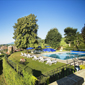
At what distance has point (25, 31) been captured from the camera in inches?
918

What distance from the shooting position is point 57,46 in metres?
38.1

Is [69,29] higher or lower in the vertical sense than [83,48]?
higher

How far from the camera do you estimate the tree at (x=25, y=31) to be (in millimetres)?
22406

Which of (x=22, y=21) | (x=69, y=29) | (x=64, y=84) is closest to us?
(x=64, y=84)

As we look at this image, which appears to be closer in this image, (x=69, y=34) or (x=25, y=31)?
(x=25, y=31)

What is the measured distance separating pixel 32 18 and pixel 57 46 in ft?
69.0

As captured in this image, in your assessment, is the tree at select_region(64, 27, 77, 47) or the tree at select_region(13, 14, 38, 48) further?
the tree at select_region(64, 27, 77, 47)

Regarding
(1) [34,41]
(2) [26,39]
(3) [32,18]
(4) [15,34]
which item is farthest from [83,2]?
(4) [15,34]

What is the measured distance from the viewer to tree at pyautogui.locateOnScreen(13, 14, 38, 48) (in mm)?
22406

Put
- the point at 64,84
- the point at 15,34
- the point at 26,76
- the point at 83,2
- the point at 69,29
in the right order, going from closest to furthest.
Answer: the point at 64,84 < the point at 26,76 < the point at 15,34 < the point at 83,2 < the point at 69,29

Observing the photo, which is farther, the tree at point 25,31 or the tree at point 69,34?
the tree at point 69,34

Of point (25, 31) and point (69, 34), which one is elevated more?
point (69, 34)

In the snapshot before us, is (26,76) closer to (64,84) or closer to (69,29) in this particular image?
(64,84)

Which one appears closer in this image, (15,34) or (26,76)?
(26,76)
